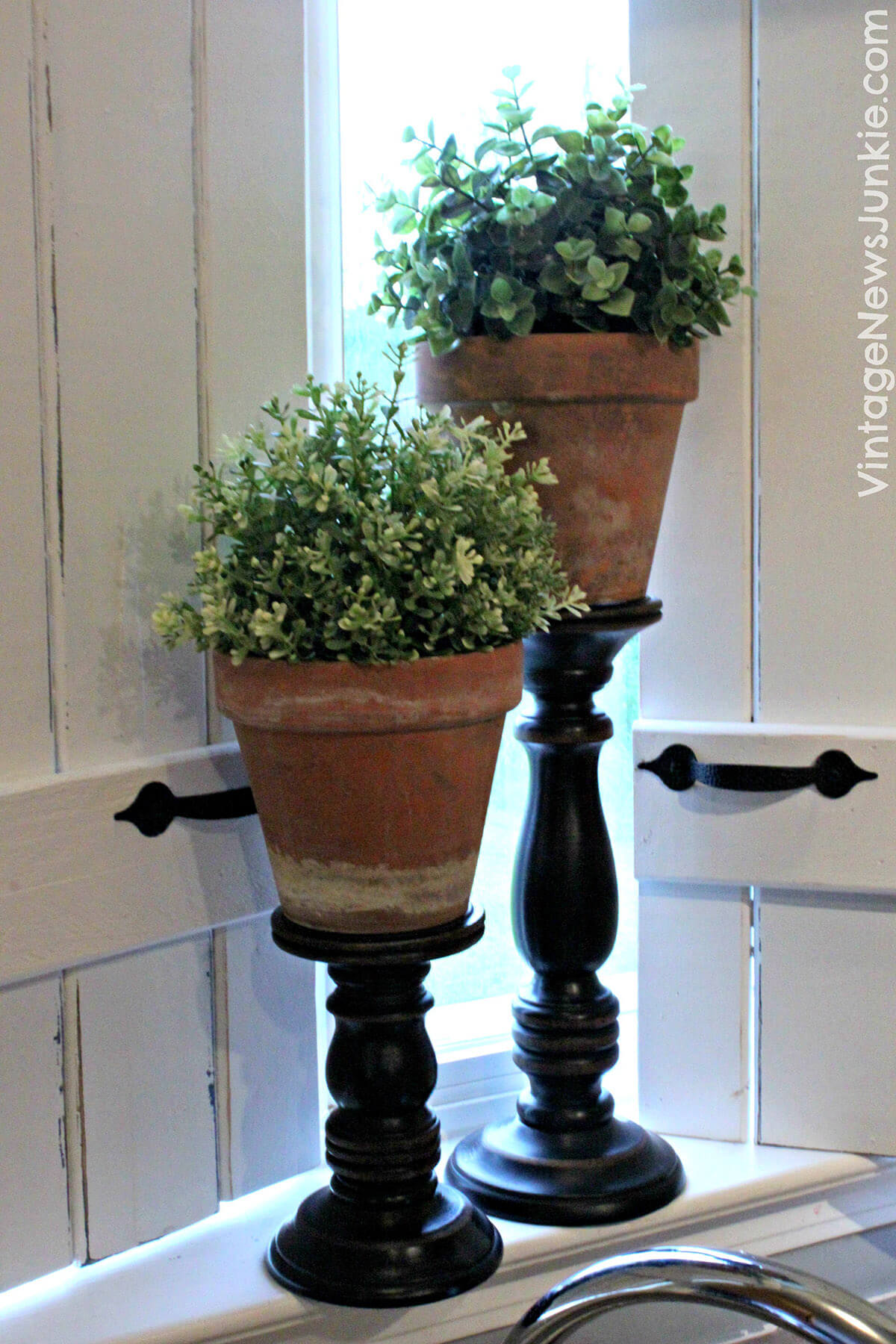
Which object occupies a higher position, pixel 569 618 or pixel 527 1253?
pixel 569 618

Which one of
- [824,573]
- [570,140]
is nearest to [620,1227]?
[824,573]

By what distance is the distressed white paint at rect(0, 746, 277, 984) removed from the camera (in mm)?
1044

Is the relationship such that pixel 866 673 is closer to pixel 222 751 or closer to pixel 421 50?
pixel 222 751

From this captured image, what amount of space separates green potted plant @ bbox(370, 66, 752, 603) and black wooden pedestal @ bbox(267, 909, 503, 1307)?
1.30 feet

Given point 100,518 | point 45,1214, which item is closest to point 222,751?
point 100,518

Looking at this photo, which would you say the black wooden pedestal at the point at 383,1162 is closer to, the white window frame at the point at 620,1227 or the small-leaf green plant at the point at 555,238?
the white window frame at the point at 620,1227

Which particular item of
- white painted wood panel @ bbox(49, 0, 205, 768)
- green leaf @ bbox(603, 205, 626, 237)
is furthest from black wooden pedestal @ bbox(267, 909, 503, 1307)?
green leaf @ bbox(603, 205, 626, 237)

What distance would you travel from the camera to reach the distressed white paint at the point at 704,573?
1.31 m

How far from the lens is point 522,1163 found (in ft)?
4.20

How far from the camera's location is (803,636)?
4.42 ft

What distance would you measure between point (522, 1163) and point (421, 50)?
113 centimetres

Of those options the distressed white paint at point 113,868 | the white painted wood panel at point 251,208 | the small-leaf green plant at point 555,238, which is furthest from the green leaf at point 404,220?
the distressed white paint at point 113,868

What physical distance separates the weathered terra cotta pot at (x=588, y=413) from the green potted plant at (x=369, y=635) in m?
0.11

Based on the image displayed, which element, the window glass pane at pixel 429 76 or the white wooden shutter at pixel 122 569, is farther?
the window glass pane at pixel 429 76
